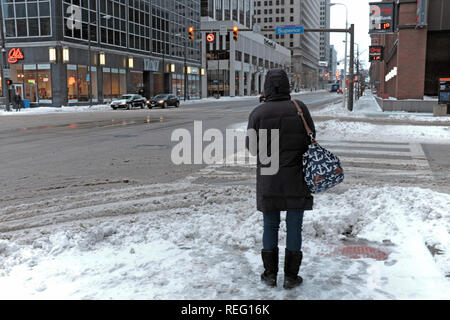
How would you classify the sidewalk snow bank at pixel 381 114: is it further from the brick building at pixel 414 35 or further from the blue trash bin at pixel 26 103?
the blue trash bin at pixel 26 103

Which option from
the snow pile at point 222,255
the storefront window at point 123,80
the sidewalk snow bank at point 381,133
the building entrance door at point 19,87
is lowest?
the snow pile at point 222,255

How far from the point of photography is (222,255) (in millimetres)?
4805

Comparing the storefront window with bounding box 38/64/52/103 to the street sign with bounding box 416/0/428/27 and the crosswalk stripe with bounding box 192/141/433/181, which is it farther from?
the crosswalk stripe with bounding box 192/141/433/181

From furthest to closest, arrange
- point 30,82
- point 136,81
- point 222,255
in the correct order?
1. point 136,81
2. point 30,82
3. point 222,255

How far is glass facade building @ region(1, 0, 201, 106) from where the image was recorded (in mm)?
44812

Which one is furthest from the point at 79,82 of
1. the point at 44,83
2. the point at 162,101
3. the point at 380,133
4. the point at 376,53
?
the point at 380,133

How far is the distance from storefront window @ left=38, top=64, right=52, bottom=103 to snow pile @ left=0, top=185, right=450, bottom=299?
42.5 m

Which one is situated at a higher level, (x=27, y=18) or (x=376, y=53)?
(x=27, y=18)

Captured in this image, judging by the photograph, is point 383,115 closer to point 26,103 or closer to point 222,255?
point 222,255

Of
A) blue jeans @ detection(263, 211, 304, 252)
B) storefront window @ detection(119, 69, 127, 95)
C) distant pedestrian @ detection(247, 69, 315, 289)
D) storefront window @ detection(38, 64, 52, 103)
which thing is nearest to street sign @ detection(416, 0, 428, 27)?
distant pedestrian @ detection(247, 69, 315, 289)

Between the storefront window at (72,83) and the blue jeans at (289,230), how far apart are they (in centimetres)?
4572

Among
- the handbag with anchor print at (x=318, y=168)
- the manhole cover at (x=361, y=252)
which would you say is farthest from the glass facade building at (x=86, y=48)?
the handbag with anchor print at (x=318, y=168)

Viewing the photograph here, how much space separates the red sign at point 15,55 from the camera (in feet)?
147

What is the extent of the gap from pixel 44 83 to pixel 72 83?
9.10 feet
